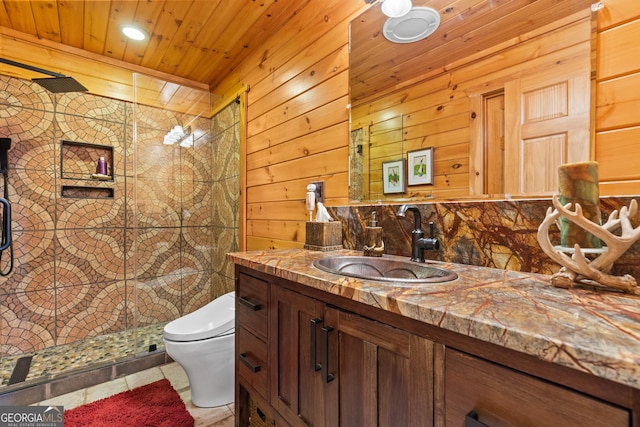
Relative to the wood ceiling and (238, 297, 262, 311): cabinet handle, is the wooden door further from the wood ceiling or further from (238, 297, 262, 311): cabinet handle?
the wood ceiling

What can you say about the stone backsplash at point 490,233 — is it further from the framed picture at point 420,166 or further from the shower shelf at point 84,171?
the shower shelf at point 84,171

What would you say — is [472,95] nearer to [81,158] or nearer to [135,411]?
[135,411]

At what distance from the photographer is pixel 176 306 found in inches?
112

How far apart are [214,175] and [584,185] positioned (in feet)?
9.19

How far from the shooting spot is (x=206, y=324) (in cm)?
189

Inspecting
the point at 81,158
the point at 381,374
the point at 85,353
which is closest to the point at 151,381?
the point at 85,353

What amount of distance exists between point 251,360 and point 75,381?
152cm

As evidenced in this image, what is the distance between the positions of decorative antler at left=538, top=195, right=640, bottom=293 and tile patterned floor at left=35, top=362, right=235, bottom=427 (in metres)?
1.76

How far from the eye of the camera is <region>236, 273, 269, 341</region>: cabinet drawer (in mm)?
1217

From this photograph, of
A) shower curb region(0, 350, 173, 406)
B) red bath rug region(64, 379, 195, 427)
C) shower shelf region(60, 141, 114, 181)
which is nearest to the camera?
red bath rug region(64, 379, 195, 427)

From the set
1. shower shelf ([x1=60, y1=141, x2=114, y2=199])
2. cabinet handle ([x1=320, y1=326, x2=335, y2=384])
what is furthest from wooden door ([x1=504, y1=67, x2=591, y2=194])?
shower shelf ([x1=60, y1=141, x2=114, y2=199])

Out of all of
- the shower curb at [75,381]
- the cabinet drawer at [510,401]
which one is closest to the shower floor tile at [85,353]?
the shower curb at [75,381]

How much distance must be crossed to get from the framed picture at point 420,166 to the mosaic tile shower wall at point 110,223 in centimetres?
177

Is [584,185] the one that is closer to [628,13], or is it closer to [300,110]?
[628,13]
